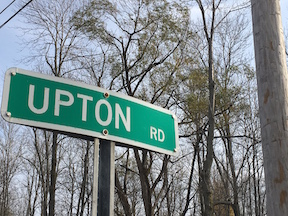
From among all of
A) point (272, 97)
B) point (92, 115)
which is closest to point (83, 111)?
point (92, 115)

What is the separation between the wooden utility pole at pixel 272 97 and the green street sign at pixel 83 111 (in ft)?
2.12

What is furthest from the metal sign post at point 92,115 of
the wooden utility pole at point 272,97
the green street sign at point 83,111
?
the wooden utility pole at point 272,97

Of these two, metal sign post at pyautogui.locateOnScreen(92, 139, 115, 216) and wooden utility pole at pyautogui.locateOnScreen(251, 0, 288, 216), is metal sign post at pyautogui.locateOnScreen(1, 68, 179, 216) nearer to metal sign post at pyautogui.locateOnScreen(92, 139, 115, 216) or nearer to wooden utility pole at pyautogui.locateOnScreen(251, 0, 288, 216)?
metal sign post at pyautogui.locateOnScreen(92, 139, 115, 216)

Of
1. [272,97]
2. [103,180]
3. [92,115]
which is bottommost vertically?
[103,180]

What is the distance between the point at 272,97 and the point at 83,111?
3.85 feet

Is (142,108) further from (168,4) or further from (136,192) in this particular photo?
(136,192)

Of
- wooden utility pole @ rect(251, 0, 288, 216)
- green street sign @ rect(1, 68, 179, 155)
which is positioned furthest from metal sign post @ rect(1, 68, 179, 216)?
wooden utility pole @ rect(251, 0, 288, 216)

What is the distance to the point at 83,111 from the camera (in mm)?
2127

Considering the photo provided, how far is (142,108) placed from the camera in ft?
8.03

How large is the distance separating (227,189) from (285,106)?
84.2 ft

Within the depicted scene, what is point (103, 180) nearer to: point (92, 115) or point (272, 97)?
point (92, 115)

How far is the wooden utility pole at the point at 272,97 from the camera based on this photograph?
6.88ft

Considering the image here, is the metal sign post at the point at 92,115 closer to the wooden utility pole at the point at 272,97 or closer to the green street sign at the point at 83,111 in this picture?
the green street sign at the point at 83,111

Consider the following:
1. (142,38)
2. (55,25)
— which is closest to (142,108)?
(142,38)
